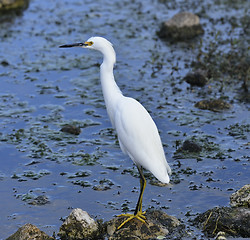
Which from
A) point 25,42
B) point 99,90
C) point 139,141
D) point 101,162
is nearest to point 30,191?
point 101,162

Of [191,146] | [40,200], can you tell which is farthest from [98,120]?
[40,200]

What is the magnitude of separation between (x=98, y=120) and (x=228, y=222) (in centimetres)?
490

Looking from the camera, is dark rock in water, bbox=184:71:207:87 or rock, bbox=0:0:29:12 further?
rock, bbox=0:0:29:12

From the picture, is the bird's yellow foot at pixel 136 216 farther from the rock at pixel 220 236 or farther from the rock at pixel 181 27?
the rock at pixel 181 27

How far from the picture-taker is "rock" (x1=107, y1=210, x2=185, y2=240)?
7.45 m

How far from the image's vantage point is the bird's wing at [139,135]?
7.56m

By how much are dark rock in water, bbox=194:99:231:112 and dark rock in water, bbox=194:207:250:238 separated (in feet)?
15.2

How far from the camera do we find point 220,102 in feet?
39.9

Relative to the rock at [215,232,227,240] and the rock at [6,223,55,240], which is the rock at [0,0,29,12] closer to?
the rock at [6,223,55,240]

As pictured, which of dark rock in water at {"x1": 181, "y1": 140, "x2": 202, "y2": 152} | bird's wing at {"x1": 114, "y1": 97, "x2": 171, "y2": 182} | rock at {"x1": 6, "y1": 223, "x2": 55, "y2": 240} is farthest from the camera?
dark rock in water at {"x1": 181, "y1": 140, "x2": 202, "y2": 152}

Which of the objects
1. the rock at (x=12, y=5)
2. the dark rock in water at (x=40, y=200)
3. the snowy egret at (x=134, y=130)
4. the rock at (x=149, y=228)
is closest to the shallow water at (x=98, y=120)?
the dark rock in water at (x=40, y=200)

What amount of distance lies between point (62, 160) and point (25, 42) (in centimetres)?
765

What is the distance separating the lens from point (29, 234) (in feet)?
23.5

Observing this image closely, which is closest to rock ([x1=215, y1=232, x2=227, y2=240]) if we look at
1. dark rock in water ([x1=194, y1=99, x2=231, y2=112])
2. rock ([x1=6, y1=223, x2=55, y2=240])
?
rock ([x1=6, y1=223, x2=55, y2=240])
